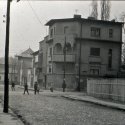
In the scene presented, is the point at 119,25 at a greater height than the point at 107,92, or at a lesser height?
greater

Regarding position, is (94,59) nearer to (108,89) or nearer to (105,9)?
(105,9)

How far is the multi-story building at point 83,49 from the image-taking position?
71.1m

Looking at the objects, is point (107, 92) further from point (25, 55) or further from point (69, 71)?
point (25, 55)

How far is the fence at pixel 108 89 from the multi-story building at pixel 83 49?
A: 931 inches

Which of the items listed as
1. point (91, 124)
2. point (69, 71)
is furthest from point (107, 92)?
point (69, 71)

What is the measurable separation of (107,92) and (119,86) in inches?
165

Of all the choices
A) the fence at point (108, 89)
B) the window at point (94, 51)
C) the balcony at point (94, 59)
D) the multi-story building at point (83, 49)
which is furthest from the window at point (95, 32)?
the fence at point (108, 89)

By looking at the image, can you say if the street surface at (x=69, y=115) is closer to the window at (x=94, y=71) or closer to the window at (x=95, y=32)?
the window at (x=94, y=71)

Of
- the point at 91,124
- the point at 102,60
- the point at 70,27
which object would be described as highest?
the point at 70,27

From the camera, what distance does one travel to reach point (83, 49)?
71.4 metres

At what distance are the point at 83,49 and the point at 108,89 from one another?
32.3m

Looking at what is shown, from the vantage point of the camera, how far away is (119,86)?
3581 cm

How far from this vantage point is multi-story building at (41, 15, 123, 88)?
71062mm

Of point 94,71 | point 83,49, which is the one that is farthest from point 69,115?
point 94,71
